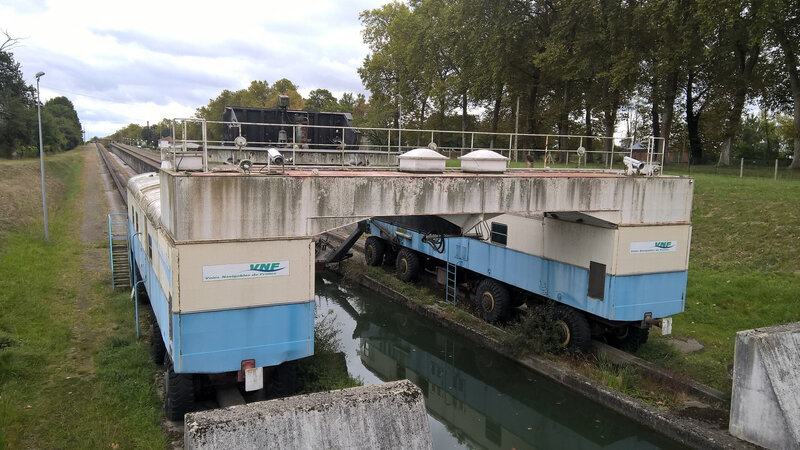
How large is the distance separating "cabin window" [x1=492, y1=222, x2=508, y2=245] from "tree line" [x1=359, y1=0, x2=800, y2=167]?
643 inches

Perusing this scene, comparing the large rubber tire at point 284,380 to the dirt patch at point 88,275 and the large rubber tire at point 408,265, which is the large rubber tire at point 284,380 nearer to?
the dirt patch at point 88,275

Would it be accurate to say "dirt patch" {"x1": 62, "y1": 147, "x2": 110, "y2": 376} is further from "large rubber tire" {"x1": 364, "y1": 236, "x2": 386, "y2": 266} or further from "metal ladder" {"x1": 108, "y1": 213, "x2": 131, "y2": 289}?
"large rubber tire" {"x1": 364, "y1": 236, "x2": 386, "y2": 266}

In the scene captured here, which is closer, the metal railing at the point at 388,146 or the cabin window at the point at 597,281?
the metal railing at the point at 388,146

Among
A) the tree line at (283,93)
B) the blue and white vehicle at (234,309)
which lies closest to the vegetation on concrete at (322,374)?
the blue and white vehicle at (234,309)

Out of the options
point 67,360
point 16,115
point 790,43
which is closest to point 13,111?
point 16,115

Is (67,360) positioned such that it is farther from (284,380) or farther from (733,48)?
(733,48)

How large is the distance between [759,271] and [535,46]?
2087 centimetres

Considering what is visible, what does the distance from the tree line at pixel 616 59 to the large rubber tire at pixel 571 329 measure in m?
17.8

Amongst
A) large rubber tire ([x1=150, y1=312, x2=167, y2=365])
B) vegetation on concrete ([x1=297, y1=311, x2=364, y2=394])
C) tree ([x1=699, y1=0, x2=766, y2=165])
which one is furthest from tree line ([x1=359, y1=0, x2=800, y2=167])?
large rubber tire ([x1=150, y1=312, x2=167, y2=365])

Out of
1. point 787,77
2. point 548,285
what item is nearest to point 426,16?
point 787,77

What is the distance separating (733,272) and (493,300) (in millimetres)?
7469

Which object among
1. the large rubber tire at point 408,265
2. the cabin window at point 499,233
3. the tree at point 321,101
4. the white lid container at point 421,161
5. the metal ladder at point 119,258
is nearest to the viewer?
the white lid container at point 421,161

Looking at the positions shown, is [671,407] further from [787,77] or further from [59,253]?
[787,77]

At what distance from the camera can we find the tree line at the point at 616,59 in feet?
87.0
